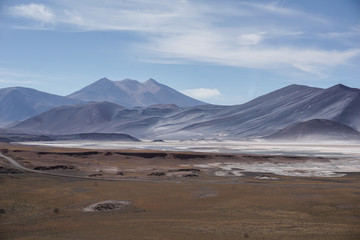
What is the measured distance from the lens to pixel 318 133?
152750mm

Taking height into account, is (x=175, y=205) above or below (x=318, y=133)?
below

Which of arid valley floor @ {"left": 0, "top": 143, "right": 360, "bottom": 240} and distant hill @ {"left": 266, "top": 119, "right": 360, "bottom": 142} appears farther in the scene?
distant hill @ {"left": 266, "top": 119, "right": 360, "bottom": 142}

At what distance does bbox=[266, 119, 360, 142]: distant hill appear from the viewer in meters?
149

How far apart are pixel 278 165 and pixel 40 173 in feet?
111

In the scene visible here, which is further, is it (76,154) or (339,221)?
(76,154)

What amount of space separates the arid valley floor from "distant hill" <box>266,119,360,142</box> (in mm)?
104034

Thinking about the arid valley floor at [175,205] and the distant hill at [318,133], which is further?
the distant hill at [318,133]

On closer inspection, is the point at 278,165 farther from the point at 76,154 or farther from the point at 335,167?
the point at 76,154

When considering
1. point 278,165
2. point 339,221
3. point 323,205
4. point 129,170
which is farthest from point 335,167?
point 339,221

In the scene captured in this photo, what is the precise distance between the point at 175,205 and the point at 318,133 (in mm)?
133570

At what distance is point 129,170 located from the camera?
5253cm

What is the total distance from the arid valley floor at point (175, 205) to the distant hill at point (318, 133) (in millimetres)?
104034

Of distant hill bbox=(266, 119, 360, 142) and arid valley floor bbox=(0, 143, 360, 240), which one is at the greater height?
distant hill bbox=(266, 119, 360, 142)

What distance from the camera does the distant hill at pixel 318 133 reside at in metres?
149
